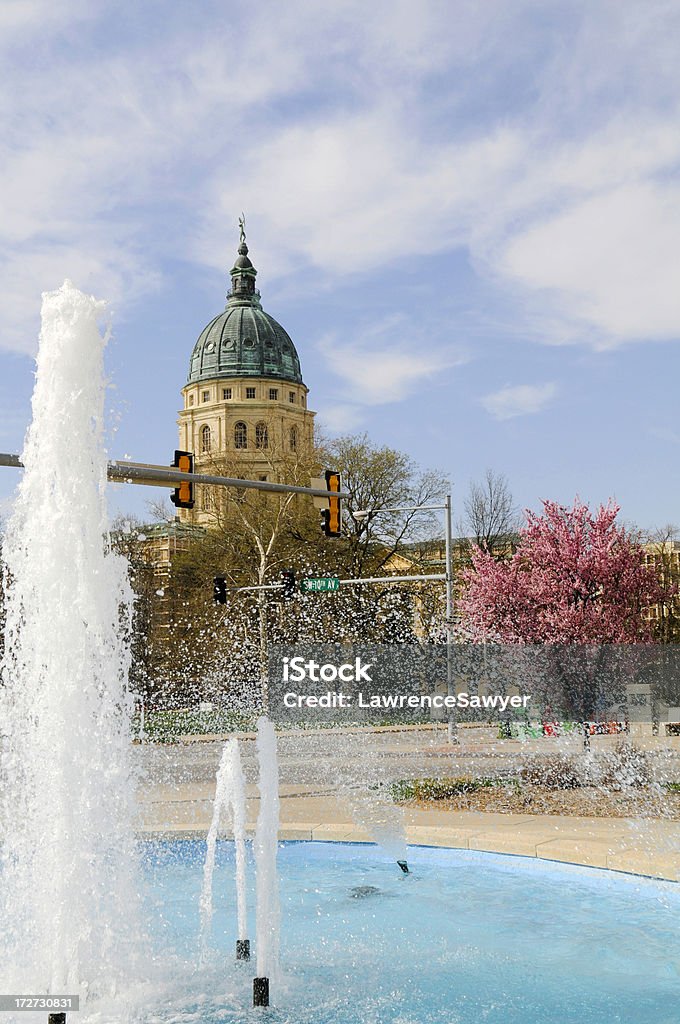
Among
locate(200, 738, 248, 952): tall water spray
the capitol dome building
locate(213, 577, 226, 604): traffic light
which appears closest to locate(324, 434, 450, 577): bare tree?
locate(213, 577, 226, 604): traffic light

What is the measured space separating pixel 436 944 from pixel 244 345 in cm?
11425

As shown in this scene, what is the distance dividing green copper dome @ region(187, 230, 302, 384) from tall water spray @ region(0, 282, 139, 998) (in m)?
109

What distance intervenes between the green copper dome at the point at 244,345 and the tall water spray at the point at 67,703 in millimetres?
109431

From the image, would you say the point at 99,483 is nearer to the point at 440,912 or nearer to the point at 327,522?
the point at 440,912

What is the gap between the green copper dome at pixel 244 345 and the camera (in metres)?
118

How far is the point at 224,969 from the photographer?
7227 millimetres

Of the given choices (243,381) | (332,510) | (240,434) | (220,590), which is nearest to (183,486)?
(332,510)

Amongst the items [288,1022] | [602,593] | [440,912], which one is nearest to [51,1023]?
[288,1022]

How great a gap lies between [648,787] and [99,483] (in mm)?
10068

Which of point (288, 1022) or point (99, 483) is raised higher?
point (99, 483)

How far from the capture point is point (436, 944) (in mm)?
7926

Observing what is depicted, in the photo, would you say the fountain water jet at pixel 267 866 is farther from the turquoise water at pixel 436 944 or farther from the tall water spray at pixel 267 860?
the turquoise water at pixel 436 944

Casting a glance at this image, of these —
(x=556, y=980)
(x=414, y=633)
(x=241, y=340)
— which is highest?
(x=241, y=340)

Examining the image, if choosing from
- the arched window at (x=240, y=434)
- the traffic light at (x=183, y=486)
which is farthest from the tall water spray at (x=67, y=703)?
the arched window at (x=240, y=434)
